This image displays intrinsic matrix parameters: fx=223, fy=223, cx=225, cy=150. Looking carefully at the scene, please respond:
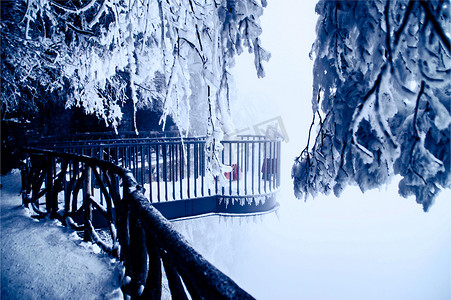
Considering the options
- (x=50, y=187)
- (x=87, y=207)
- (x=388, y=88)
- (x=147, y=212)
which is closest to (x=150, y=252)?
(x=147, y=212)

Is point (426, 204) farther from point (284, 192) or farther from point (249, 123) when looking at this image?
point (284, 192)

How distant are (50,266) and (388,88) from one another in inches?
159

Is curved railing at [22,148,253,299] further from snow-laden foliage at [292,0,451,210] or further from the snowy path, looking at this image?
snow-laden foliage at [292,0,451,210]

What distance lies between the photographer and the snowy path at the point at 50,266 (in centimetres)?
246

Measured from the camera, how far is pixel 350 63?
1.38m

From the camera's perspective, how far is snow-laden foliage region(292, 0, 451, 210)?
0.92 metres

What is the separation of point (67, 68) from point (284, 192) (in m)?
63.3

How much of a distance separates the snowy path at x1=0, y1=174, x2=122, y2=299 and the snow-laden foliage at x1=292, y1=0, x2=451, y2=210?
2799mm

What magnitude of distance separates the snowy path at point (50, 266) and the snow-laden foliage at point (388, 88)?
2.80 meters

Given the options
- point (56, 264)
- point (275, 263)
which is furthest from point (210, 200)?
point (275, 263)

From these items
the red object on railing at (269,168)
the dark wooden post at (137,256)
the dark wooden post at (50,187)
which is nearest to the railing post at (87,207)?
the dark wooden post at (50,187)

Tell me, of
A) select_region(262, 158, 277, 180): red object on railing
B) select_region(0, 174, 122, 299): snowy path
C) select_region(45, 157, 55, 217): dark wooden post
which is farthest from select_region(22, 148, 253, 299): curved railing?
select_region(262, 158, 277, 180): red object on railing

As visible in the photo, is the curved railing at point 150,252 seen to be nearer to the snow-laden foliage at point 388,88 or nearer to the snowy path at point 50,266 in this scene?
the snowy path at point 50,266

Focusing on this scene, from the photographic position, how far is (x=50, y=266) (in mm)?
2926
